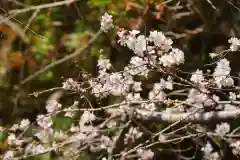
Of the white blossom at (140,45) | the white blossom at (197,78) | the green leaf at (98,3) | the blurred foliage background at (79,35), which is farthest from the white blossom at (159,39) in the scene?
the green leaf at (98,3)

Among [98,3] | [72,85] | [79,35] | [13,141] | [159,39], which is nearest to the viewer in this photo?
[159,39]

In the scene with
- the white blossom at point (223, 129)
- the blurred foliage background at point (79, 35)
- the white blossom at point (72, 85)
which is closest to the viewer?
the white blossom at point (72, 85)

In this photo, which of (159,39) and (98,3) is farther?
(98,3)

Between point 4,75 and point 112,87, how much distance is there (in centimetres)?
162

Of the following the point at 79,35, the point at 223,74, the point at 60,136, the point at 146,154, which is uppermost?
the point at 79,35

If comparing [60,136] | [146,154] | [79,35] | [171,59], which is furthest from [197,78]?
[79,35]

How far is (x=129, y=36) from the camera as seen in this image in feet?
4.98

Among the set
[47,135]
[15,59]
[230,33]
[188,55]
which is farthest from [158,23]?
[15,59]

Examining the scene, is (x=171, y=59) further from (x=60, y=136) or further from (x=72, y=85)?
(x=60, y=136)

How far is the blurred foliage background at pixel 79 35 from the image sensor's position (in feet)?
8.27

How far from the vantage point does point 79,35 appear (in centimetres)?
284

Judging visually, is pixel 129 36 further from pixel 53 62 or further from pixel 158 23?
pixel 53 62

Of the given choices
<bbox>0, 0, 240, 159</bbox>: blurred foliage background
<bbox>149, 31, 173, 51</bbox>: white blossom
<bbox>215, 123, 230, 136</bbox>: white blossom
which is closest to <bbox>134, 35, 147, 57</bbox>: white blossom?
<bbox>149, 31, 173, 51</bbox>: white blossom

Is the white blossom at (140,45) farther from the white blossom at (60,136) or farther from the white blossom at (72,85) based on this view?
the white blossom at (60,136)
